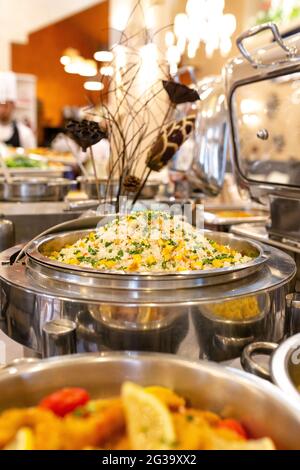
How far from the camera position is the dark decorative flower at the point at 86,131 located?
196 cm

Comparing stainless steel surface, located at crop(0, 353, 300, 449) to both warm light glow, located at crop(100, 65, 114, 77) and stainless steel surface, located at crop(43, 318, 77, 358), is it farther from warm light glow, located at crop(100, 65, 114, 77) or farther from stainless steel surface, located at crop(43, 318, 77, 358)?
warm light glow, located at crop(100, 65, 114, 77)

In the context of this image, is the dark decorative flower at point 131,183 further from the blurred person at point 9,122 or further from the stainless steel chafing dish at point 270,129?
the blurred person at point 9,122

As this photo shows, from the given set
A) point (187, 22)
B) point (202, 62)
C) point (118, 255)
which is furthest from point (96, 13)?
point (118, 255)

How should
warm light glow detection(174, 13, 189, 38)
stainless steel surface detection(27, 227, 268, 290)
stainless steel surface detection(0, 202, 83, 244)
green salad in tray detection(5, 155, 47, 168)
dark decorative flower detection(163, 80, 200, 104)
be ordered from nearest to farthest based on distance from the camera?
stainless steel surface detection(27, 227, 268, 290) < dark decorative flower detection(163, 80, 200, 104) < stainless steel surface detection(0, 202, 83, 244) < green salad in tray detection(5, 155, 47, 168) < warm light glow detection(174, 13, 189, 38)

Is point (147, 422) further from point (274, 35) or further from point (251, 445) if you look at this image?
point (274, 35)

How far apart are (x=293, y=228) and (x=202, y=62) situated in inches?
289

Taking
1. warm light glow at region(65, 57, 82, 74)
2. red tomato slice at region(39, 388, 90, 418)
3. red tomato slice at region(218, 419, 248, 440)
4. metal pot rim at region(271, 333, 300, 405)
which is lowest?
red tomato slice at region(218, 419, 248, 440)

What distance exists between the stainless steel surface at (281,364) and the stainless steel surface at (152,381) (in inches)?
1.6

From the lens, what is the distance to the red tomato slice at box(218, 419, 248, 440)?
734 mm

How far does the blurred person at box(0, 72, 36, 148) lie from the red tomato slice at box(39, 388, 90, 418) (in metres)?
6.76

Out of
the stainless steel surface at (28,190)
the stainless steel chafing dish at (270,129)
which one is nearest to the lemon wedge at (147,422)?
the stainless steel chafing dish at (270,129)

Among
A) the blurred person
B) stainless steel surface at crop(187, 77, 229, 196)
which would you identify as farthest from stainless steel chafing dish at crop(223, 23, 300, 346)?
the blurred person

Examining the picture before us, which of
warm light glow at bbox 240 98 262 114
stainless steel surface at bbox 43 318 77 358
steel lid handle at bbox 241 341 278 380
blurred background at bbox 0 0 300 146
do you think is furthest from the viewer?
blurred background at bbox 0 0 300 146

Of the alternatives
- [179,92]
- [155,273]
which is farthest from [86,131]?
[155,273]
